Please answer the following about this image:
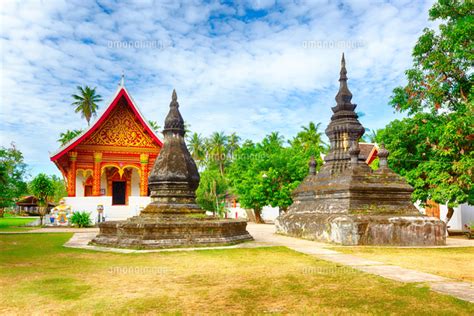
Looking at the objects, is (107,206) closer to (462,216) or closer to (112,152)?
(112,152)

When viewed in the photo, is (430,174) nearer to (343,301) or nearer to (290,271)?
(290,271)

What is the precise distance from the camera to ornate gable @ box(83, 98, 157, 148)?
76.1 feet

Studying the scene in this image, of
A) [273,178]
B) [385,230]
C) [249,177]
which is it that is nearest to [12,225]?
[249,177]

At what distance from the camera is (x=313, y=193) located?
1347 centimetres

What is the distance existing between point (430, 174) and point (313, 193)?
453cm

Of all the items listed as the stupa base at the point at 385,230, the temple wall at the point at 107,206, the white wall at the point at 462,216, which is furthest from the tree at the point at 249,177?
the stupa base at the point at 385,230

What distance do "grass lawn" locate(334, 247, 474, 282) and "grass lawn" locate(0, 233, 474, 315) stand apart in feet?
4.27

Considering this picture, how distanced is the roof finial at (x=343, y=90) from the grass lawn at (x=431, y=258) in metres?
6.72

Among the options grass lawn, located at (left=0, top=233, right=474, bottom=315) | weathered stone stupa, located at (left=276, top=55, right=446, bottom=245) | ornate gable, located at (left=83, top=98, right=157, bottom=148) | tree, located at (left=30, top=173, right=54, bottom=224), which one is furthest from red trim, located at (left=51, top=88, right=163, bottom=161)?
grass lawn, located at (left=0, top=233, right=474, bottom=315)

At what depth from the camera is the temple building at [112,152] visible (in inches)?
895

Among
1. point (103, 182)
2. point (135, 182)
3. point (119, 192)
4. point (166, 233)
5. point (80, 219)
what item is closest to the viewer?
point (166, 233)

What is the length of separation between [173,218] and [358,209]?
5084 mm

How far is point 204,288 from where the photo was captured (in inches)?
196

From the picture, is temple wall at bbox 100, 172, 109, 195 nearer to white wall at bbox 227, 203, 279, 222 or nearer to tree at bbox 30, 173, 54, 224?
tree at bbox 30, 173, 54, 224
